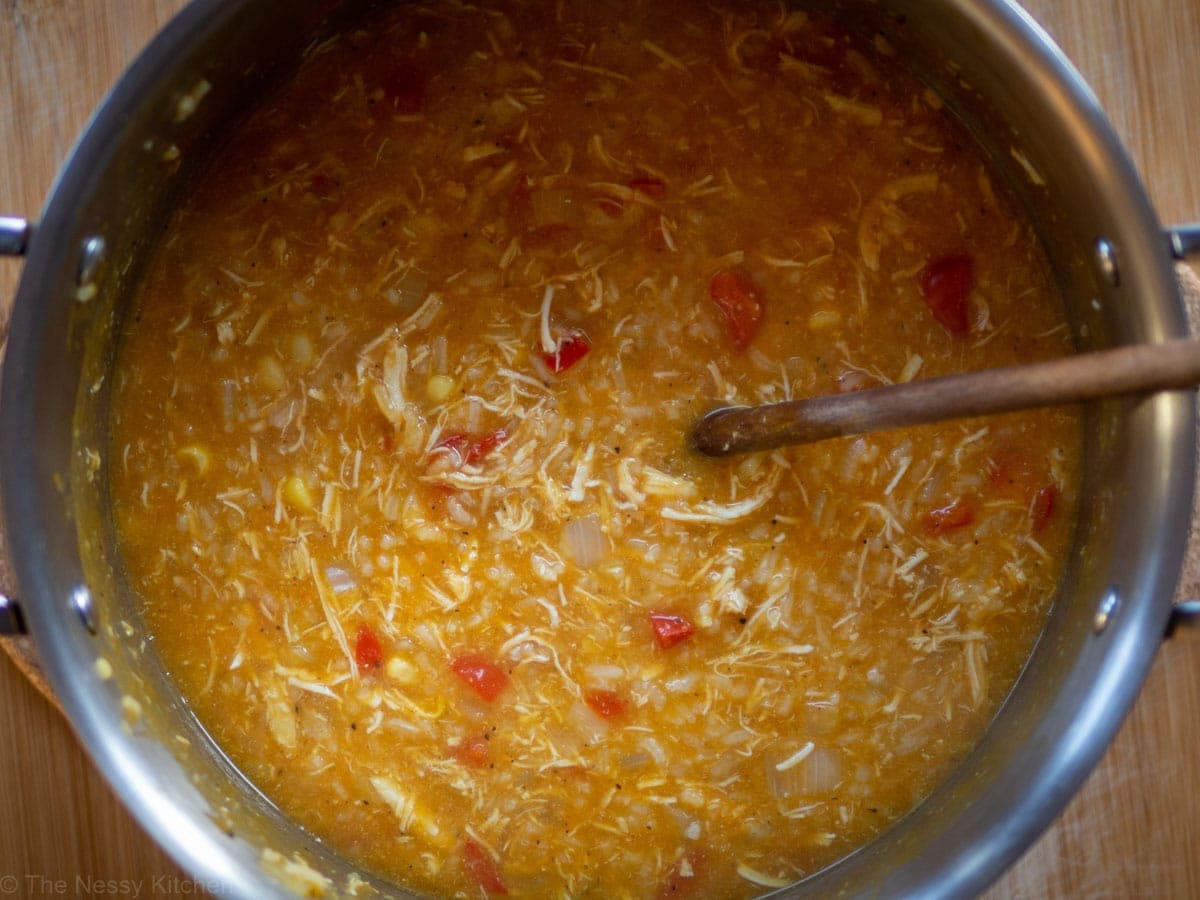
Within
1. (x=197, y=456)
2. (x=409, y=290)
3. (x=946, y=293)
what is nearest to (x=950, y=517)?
(x=946, y=293)

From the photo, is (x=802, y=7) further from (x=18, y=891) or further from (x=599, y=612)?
(x=18, y=891)

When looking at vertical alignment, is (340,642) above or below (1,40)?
below

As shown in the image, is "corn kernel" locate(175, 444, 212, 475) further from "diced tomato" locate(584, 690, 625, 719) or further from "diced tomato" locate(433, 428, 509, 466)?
"diced tomato" locate(584, 690, 625, 719)

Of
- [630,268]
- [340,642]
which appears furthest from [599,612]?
[630,268]

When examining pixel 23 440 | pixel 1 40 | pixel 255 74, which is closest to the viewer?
pixel 23 440

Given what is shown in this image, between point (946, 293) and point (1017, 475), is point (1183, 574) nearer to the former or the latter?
point (1017, 475)

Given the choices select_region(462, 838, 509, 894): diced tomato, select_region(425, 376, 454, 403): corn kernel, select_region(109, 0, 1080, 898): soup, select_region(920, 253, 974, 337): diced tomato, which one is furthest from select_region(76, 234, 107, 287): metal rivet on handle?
select_region(920, 253, 974, 337): diced tomato
